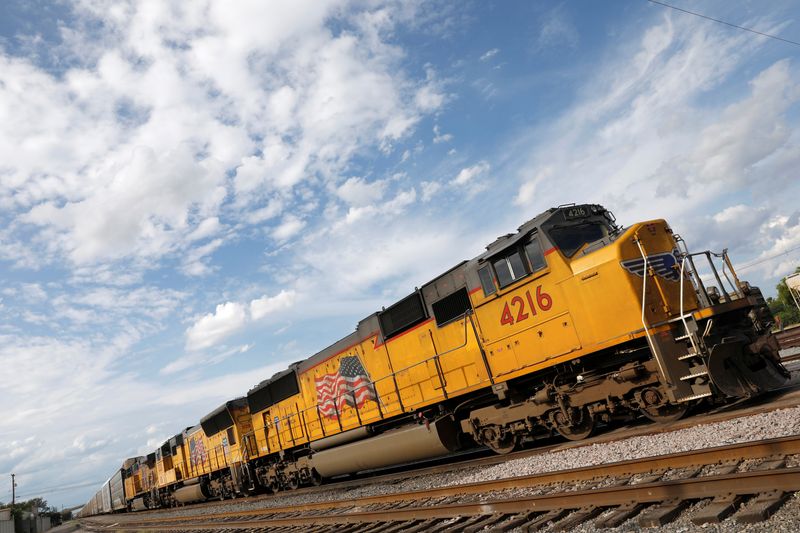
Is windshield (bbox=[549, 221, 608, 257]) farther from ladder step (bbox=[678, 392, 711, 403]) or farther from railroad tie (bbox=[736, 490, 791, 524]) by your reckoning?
railroad tie (bbox=[736, 490, 791, 524])

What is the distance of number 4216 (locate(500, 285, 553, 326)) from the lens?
28.6 feet

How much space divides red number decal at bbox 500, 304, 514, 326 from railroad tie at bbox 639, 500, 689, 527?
15.6 ft

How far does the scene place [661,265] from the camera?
7.98 meters

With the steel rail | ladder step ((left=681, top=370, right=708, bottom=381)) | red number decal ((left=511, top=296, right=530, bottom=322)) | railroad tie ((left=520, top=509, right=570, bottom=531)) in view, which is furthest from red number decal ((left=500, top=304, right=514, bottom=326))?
railroad tie ((left=520, top=509, right=570, bottom=531))

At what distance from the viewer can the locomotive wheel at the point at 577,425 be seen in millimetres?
8508

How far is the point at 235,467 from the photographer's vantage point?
18.6 meters

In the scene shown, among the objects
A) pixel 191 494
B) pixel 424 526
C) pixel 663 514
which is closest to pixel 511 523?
pixel 424 526

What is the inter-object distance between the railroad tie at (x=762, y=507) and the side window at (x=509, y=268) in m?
5.15

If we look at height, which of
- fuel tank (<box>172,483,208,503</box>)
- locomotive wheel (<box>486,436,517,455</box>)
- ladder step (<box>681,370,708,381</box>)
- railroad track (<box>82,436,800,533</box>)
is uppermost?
ladder step (<box>681,370,708,381</box>)

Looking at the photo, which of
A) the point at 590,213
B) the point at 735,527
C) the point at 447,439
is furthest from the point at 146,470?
the point at 735,527

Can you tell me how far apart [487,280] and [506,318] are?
0.78m

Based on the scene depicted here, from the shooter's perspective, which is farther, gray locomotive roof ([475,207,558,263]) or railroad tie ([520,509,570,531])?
gray locomotive roof ([475,207,558,263])

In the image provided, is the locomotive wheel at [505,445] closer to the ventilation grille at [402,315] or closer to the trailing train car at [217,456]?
the ventilation grille at [402,315]

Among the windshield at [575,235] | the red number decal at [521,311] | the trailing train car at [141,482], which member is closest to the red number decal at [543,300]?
the red number decal at [521,311]
